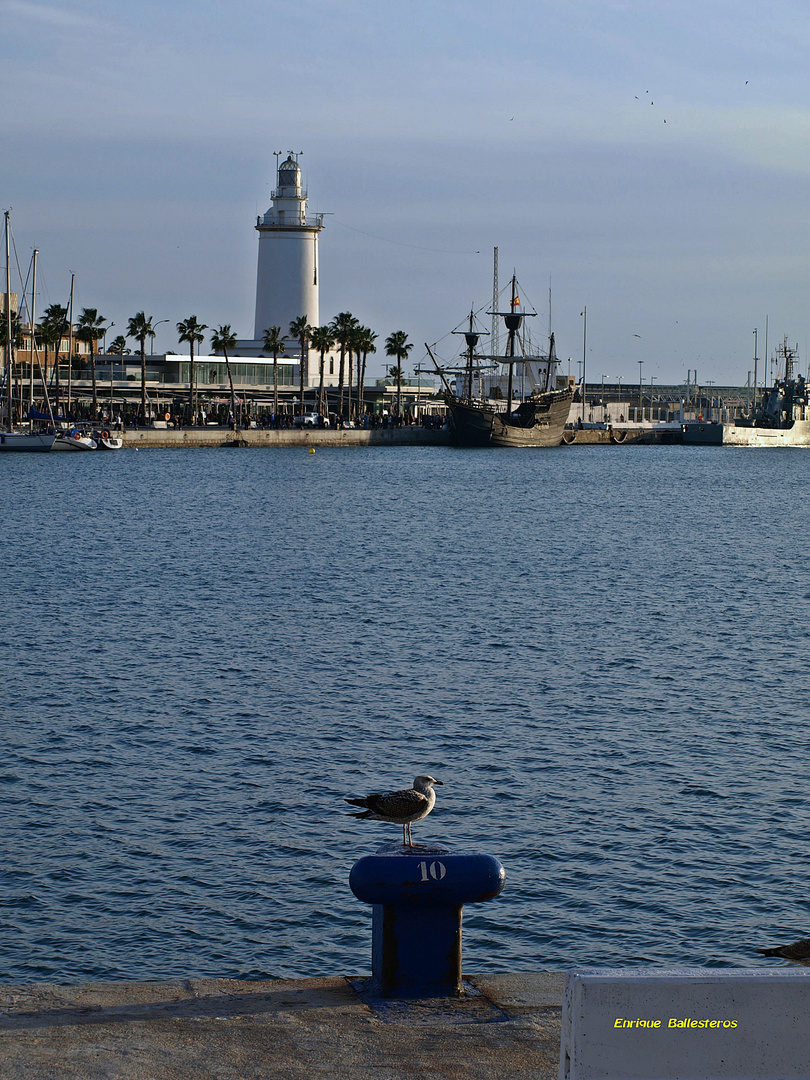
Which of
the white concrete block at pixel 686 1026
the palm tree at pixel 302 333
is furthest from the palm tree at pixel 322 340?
the white concrete block at pixel 686 1026

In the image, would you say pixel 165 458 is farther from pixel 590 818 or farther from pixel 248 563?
pixel 590 818

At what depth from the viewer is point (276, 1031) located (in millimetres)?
6594

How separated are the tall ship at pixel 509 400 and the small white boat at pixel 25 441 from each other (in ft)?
156

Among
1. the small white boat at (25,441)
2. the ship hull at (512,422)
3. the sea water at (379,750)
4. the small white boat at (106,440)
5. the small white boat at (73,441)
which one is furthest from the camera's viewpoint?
the ship hull at (512,422)

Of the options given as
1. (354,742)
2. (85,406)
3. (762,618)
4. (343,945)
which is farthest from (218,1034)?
(85,406)

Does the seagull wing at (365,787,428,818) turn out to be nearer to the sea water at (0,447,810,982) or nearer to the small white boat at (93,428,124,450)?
the sea water at (0,447,810,982)

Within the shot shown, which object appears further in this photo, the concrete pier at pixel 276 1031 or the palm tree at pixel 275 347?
the palm tree at pixel 275 347

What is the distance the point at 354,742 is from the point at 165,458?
3746 inches

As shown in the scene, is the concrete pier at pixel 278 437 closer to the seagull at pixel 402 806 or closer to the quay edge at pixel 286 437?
the quay edge at pixel 286 437

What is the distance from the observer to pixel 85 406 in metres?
128

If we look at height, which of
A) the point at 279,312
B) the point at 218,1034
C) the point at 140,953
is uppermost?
the point at 279,312

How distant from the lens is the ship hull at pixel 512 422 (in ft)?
450

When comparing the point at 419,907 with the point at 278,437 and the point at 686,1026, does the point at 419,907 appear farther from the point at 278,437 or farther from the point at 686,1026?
the point at 278,437

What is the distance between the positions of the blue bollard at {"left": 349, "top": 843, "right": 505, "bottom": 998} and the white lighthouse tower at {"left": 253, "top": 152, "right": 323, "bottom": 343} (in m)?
133
